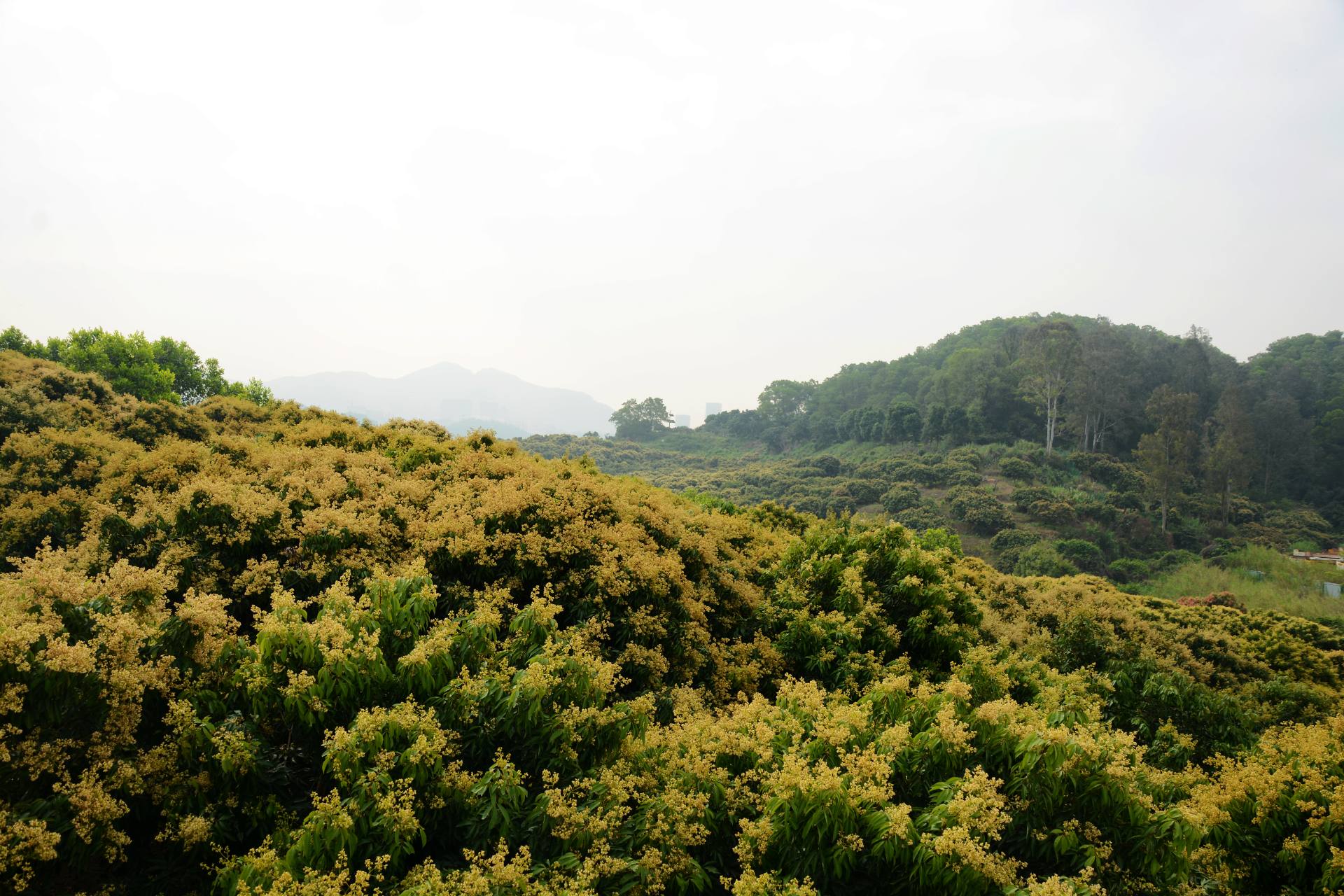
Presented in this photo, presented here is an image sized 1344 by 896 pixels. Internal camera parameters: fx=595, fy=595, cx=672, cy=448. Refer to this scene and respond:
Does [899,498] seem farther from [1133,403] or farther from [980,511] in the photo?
[1133,403]

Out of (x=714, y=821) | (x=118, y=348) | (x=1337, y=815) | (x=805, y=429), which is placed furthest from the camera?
(x=805, y=429)

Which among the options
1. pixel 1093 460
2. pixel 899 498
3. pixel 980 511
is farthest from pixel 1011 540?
pixel 1093 460

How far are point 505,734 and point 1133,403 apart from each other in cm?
6499

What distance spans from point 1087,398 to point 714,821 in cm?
5695

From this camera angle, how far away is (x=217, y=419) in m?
13.0

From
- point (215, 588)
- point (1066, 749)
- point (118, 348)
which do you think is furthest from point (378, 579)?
point (118, 348)

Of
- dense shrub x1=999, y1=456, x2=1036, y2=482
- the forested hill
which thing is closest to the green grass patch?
the forested hill

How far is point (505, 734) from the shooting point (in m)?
4.34

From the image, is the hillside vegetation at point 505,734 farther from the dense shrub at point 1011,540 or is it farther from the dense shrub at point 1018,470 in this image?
the dense shrub at point 1018,470

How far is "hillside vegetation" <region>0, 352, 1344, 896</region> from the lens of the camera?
343 cm

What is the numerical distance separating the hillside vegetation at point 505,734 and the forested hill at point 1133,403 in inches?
1778

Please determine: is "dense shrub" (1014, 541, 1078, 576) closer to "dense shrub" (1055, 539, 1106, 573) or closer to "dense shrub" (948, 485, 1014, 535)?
"dense shrub" (1055, 539, 1106, 573)

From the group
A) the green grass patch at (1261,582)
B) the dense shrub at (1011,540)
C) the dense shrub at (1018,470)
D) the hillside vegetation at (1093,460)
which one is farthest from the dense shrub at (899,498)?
the green grass patch at (1261,582)

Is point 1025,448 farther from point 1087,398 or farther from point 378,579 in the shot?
point 378,579
